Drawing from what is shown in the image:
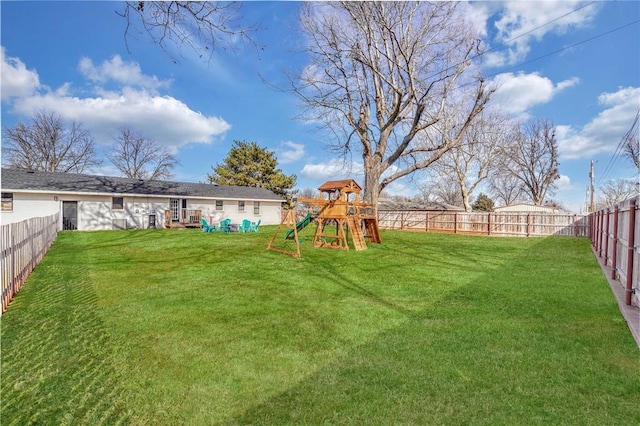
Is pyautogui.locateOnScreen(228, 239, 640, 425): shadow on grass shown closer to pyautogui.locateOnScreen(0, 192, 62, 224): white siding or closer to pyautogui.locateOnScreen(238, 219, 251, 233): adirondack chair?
pyautogui.locateOnScreen(238, 219, 251, 233): adirondack chair

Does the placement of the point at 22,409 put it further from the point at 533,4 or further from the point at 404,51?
the point at 404,51

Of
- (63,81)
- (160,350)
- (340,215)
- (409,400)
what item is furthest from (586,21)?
(63,81)

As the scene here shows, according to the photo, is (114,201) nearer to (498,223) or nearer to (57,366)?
(57,366)

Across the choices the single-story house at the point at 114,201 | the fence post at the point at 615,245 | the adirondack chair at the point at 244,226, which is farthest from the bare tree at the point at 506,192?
the fence post at the point at 615,245

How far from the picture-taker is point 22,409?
2297 mm

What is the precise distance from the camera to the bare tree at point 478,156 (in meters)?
26.1

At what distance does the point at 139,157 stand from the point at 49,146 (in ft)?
26.8

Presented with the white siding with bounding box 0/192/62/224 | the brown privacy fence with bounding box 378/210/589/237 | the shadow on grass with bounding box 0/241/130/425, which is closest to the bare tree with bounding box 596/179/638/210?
the brown privacy fence with bounding box 378/210/589/237

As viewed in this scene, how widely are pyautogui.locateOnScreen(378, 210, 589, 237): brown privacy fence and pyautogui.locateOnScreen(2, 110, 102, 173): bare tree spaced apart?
110 ft

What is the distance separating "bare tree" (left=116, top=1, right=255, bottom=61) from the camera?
125 inches

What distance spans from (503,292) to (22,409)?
248 inches

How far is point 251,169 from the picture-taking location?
34031 millimetres

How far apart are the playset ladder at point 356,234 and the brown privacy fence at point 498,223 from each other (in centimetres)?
1043

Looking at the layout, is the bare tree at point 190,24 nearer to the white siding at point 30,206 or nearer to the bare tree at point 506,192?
the white siding at point 30,206
